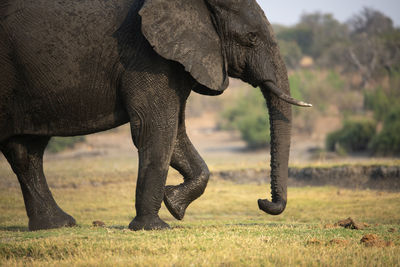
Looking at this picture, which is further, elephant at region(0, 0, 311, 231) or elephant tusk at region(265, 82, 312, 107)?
elephant tusk at region(265, 82, 312, 107)

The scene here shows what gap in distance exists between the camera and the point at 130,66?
7.58 m

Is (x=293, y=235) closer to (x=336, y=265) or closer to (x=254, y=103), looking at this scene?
(x=336, y=265)

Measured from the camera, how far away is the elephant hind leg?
8.60m

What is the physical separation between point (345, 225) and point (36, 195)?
450 centimetres

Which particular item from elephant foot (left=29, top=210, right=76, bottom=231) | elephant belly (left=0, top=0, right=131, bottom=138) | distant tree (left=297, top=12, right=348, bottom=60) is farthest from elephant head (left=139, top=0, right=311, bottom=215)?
distant tree (left=297, top=12, right=348, bottom=60)

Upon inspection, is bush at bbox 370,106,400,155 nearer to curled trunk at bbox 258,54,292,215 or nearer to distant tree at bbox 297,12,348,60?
curled trunk at bbox 258,54,292,215

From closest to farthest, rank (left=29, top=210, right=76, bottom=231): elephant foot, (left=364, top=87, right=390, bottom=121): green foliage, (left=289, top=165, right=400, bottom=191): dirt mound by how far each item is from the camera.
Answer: (left=29, top=210, right=76, bottom=231): elephant foot < (left=289, top=165, right=400, bottom=191): dirt mound < (left=364, top=87, right=390, bottom=121): green foliage

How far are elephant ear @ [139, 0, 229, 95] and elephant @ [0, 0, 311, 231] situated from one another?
0.04ft

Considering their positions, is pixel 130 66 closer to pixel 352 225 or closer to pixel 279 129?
pixel 279 129

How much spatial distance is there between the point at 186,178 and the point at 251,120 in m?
21.8

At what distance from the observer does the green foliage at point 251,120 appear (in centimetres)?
2852

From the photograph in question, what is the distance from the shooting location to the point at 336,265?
6.18 metres

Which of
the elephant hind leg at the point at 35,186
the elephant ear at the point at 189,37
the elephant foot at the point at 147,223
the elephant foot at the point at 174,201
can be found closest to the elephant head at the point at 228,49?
the elephant ear at the point at 189,37

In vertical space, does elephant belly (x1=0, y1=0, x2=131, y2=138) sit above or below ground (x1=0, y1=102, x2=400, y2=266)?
above
